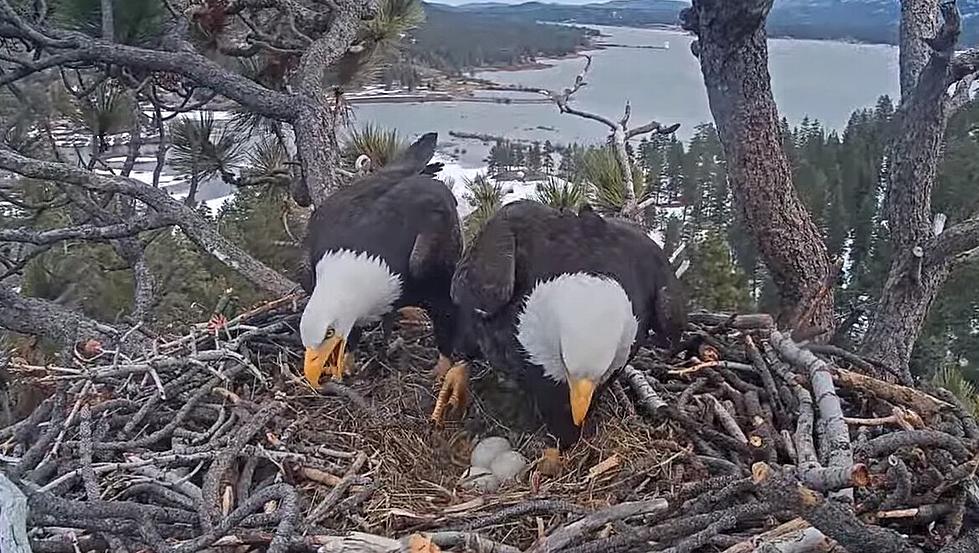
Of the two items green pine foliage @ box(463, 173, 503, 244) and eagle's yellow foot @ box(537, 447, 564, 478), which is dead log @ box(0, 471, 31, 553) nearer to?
eagle's yellow foot @ box(537, 447, 564, 478)

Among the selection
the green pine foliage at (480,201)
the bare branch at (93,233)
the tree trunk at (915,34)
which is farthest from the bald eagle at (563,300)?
the tree trunk at (915,34)

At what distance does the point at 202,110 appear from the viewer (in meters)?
3.64

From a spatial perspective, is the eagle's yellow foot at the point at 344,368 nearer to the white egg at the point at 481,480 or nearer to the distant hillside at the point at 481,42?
the white egg at the point at 481,480

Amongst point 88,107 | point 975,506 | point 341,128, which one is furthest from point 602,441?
point 88,107

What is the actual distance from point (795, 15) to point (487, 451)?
4.44 metres

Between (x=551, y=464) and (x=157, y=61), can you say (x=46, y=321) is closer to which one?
(x=157, y=61)

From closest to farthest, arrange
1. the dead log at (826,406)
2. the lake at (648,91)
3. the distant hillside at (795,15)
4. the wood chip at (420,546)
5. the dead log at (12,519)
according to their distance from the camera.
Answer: the dead log at (12,519) → the wood chip at (420,546) → the dead log at (826,406) → the lake at (648,91) → the distant hillside at (795,15)

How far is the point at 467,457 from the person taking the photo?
7.32 feet

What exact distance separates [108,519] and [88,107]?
2.36 metres

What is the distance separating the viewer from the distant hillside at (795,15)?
482 centimetres

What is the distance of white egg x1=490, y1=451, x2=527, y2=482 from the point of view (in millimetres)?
2039

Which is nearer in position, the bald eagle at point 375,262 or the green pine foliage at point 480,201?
the bald eagle at point 375,262

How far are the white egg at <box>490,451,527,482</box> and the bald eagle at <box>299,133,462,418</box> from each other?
1.34ft

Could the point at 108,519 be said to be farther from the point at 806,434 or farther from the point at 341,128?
the point at 341,128
